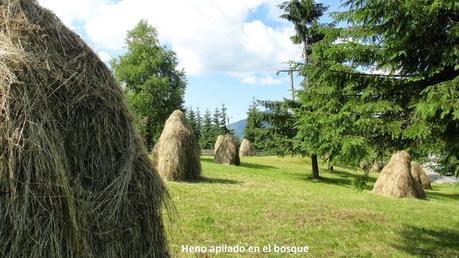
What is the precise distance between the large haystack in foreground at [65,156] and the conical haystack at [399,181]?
17298 mm

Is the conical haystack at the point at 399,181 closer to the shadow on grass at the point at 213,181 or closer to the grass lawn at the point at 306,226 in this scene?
the grass lawn at the point at 306,226

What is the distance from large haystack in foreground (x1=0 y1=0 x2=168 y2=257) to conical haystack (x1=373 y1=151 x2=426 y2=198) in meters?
17.3

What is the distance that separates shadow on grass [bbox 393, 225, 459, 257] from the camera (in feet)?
28.8

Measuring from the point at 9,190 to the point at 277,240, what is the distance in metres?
6.24

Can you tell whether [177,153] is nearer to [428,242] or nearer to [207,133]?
[428,242]

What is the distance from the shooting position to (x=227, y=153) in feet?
91.1

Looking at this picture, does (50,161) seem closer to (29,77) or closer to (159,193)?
(29,77)

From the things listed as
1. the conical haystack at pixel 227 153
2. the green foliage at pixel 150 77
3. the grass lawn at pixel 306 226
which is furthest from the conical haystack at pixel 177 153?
the green foliage at pixel 150 77

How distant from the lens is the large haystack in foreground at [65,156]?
279 cm

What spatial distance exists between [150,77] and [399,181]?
27284 millimetres

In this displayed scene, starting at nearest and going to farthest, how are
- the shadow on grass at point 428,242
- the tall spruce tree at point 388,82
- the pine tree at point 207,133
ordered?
the tall spruce tree at point 388,82
the shadow on grass at point 428,242
the pine tree at point 207,133

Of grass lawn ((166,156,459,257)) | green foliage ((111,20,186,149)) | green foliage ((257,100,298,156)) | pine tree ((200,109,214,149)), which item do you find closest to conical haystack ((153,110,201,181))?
grass lawn ((166,156,459,257))

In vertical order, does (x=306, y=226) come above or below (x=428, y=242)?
above

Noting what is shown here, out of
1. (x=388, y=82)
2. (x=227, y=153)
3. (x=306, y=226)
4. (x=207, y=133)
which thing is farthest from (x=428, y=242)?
(x=207, y=133)
